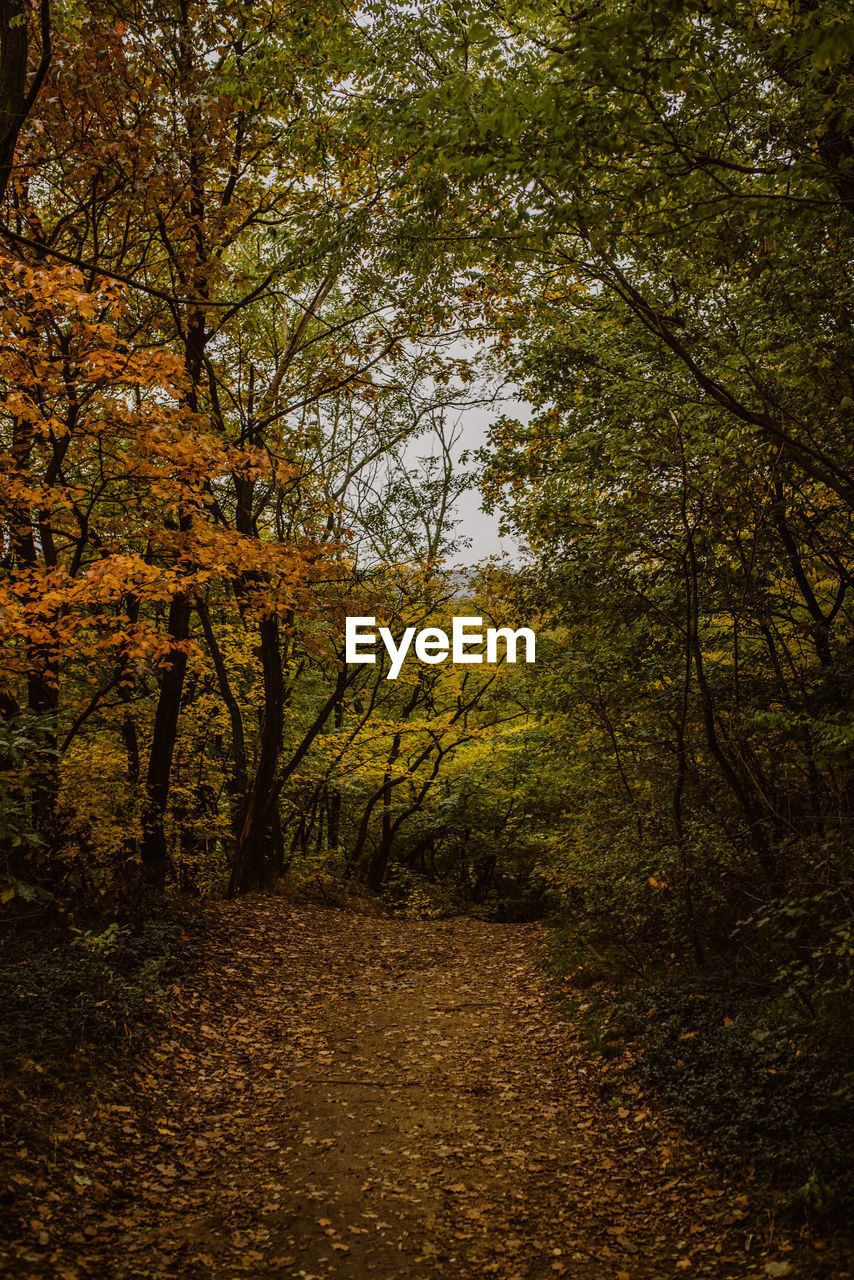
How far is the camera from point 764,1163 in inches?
166

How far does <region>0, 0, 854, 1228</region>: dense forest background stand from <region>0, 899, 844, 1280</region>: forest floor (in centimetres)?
54

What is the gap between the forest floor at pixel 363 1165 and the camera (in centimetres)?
390

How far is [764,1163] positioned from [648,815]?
3.58 metres

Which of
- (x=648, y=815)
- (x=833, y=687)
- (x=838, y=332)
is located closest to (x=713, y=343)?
(x=838, y=332)

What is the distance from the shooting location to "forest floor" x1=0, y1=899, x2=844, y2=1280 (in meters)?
3.90

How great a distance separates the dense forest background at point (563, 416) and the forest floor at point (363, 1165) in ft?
1.79

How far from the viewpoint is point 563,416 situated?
11219mm

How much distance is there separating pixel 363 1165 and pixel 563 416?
9524mm

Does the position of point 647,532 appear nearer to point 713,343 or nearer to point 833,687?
point 713,343
